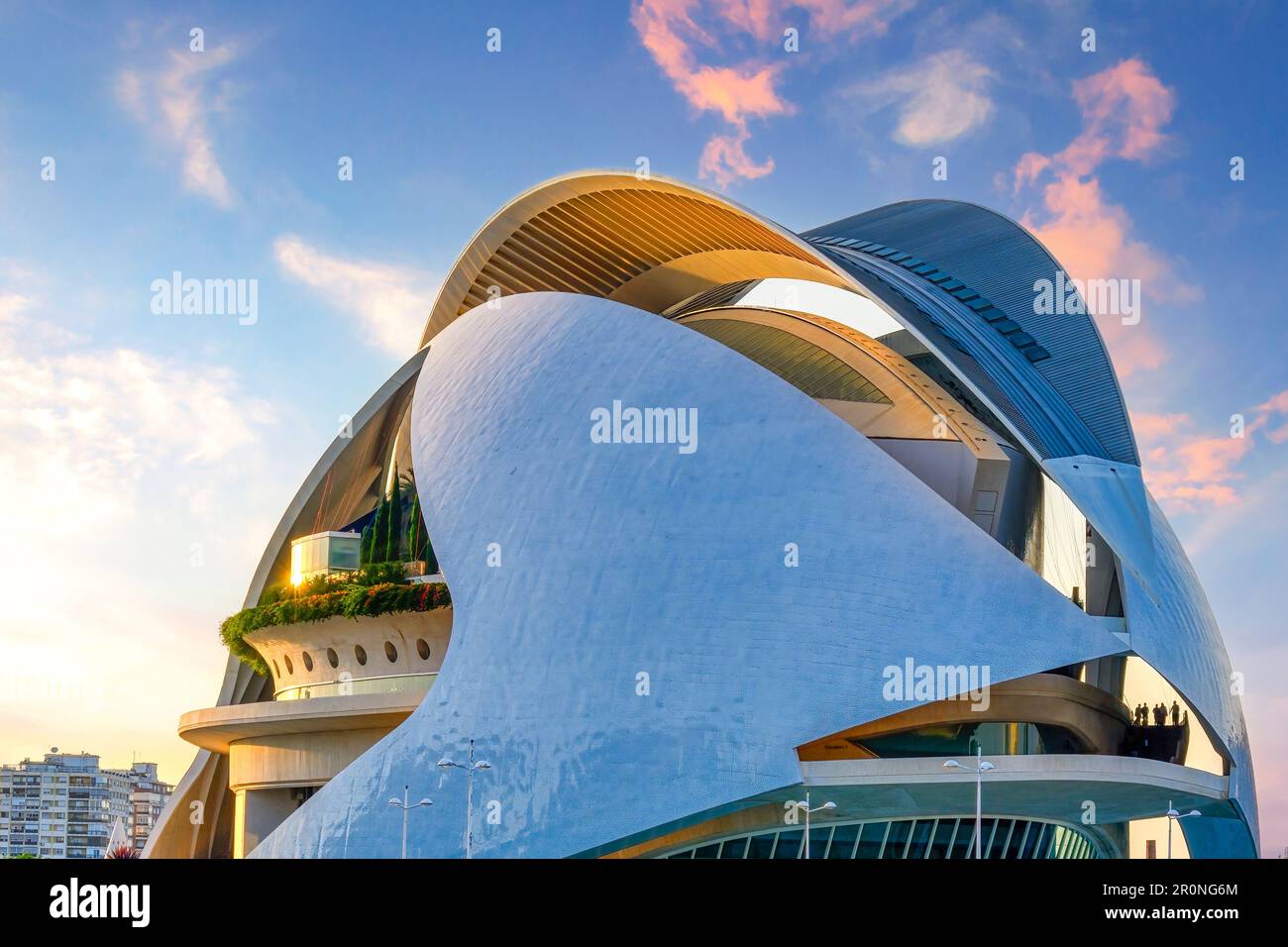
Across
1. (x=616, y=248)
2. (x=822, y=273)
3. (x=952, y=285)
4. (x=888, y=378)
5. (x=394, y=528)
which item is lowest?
(x=394, y=528)

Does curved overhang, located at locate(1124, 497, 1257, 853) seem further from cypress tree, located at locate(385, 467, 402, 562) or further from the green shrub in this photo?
cypress tree, located at locate(385, 467, 402, 562)

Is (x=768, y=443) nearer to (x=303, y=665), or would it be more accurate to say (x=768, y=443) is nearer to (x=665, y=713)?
(x=665, y=713)

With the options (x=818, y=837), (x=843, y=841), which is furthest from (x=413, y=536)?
(x=843, y=841)

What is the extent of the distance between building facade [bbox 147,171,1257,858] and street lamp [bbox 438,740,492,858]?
0.07m

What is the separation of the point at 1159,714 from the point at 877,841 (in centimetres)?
538

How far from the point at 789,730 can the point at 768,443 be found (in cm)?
510

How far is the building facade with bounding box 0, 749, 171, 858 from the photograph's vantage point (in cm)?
10031

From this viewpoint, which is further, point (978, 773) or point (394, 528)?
point (394, 528)

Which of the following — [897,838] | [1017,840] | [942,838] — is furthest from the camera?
[1017,840]

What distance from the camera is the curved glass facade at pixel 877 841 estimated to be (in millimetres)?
24656

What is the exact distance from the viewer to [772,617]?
942 inches

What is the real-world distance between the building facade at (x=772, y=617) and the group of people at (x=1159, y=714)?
0.05m

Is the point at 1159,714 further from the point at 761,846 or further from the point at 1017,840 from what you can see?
the point at 761,846
